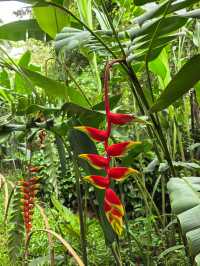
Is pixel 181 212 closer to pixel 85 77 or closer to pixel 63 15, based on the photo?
pixel 63 15

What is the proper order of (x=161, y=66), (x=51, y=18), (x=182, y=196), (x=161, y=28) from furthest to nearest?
(x=161, y=66), (x=51, y=18), (x=161, y=28), (x=182, y=196)

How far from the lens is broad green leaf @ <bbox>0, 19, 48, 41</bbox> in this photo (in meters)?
0.90

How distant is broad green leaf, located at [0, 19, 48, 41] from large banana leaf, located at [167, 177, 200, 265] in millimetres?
496

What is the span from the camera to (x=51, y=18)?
0.88 meters

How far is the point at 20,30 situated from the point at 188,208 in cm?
60

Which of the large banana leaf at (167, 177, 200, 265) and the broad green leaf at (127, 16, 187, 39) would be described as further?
the broad green leaf at (127, 16, 187, 39)

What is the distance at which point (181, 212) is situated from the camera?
19.1 inches

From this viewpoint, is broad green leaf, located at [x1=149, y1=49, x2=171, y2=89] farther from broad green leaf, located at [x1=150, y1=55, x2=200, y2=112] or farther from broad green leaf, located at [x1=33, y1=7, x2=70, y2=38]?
broad green leaf, located at [x1=150, y1=55, x2=200, y2=112]

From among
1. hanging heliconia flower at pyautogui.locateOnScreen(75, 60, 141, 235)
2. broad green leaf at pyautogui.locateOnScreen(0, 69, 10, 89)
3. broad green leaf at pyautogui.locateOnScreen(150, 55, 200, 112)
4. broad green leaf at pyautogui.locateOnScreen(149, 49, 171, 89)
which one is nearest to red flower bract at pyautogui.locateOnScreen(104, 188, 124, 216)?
hanging heliconia flower at pyautogui.locateOnScreen(75, 60, 141, 235)

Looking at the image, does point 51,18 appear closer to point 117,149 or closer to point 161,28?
point 161,28

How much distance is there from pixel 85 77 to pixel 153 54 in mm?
3134

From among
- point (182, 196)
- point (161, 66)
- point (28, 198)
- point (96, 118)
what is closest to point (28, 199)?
point (28, 198)

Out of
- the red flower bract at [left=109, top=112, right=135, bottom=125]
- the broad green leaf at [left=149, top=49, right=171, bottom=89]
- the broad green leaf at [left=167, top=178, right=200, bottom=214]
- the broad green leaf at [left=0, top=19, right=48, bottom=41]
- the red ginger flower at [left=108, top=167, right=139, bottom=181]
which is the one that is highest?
the broad green leaf at [left=0, top=19, right=48, bottom=41]

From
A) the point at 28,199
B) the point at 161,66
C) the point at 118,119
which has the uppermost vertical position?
the point at 161,66
